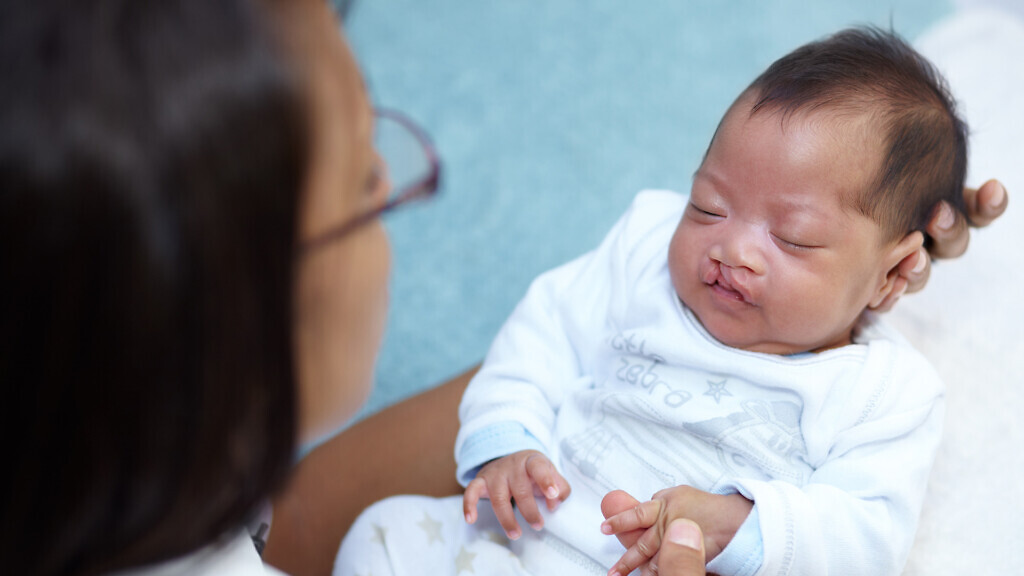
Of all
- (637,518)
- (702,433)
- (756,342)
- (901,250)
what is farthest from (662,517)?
(901,250)

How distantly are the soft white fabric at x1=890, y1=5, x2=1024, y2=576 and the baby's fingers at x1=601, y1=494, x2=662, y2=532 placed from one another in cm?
32

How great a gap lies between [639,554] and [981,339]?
1.87ft

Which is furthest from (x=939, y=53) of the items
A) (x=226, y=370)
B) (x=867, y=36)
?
(x=226, y=370)

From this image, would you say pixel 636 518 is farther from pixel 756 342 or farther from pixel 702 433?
pixel 756 342

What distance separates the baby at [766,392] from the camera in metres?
0.77

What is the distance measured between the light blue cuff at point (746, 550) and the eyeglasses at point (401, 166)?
1.45 ft

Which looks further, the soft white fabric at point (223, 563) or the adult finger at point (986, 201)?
the adult finger at point (986, 201)

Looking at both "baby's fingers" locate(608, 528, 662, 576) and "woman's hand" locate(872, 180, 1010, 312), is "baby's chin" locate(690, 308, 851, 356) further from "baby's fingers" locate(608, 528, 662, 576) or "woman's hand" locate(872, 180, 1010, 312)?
"baby's fingers" locate(608, 528, 662, 576)

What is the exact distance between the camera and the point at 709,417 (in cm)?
85

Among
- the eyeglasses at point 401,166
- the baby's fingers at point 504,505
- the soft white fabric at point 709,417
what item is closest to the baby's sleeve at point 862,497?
the soft white fabric at point 709,417

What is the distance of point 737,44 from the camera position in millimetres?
1932

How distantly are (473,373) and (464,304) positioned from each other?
0.55m

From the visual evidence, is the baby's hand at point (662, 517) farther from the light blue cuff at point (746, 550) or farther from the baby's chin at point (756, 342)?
the baby's chin at point (756, 342)

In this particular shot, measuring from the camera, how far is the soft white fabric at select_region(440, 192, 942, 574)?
76 cm
